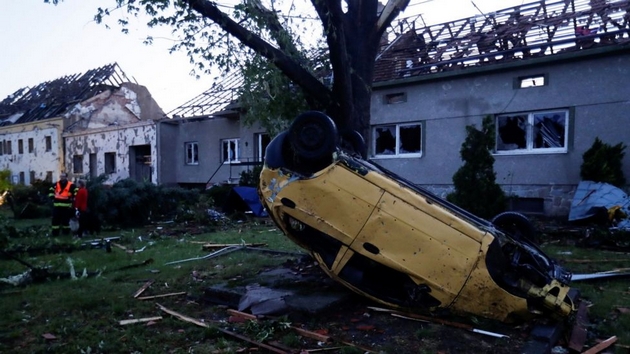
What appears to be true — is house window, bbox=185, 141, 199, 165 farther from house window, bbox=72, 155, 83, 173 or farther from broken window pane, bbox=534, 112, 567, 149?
broken window pane, bbox=534, 112, 567, 149

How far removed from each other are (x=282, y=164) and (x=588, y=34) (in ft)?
37.3

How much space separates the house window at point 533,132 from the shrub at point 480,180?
2487mm

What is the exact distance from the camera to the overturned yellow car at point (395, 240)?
4.32 meters

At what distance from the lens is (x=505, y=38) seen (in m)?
14.1

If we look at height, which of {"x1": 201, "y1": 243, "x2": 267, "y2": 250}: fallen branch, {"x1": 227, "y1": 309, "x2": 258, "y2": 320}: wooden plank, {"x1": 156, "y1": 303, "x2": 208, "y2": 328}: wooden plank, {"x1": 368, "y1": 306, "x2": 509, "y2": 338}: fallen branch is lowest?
{"x1": 201, "y1": 243, "x2": 267, "y2": 250}: fallen branch

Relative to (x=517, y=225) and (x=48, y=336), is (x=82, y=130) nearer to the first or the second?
(x=48, y=336)

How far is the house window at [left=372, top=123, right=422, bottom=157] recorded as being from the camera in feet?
50.5

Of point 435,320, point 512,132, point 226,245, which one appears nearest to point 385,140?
point 512,132

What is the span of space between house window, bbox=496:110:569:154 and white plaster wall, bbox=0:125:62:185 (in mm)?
29847

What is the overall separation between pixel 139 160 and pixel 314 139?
25.3 meters

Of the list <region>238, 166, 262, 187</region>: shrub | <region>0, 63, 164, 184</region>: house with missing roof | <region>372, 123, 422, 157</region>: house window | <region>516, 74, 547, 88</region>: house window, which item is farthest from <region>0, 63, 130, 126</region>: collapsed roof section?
<region>516, 74, 547, 88</region>: house window

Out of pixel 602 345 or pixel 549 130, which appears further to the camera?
pixel 549 130

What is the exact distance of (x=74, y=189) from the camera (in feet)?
39.4

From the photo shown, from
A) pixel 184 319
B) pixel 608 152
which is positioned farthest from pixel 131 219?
pixel 608 152
